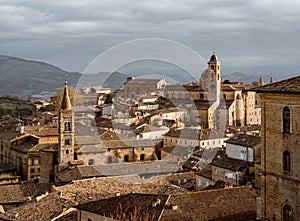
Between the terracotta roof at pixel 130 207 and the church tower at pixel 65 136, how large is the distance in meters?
18.7

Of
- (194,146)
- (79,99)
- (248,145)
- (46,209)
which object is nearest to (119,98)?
(79,99)

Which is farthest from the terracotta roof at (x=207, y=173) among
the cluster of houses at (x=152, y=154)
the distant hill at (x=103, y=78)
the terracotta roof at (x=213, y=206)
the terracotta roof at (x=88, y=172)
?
the distant hill at (x=103, y=78)

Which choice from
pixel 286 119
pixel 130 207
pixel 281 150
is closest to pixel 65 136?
pixel 130 207

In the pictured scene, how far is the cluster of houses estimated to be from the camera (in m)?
21.2

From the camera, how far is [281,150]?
16.5 metres

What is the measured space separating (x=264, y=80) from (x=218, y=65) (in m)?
15.8

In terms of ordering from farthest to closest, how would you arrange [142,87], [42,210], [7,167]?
1. [142,87]
2. [7,167]
3. [42,210]

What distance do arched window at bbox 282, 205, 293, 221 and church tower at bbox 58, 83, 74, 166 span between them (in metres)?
25.8

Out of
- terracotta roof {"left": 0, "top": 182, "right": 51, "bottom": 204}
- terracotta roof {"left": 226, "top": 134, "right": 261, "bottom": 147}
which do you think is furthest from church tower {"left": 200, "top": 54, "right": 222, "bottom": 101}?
terracotta roof {"left": 0, "top": 182, "right": 51, "bottom": 204}

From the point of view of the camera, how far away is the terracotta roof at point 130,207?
64.6ft

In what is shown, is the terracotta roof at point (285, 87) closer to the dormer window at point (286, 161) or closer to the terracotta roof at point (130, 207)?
the dormer window at point (286, 161)

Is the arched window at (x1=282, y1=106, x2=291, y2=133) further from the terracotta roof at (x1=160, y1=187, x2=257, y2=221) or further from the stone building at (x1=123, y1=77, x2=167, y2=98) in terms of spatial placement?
the stone building at (x1=123, y1=77, x2=167, y2=98)

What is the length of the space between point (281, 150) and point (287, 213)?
2.03 m

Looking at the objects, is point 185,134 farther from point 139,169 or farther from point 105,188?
point 105,188
